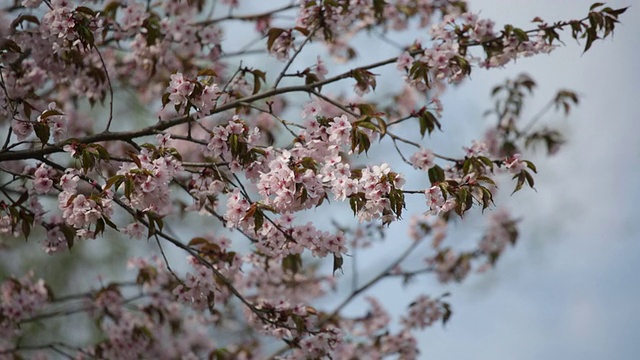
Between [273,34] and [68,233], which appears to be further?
[273,34]

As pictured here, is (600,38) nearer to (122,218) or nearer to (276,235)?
(276,235)

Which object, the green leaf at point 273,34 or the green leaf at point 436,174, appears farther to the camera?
the green leaf at point 273,34

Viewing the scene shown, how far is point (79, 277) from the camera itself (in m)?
8.88

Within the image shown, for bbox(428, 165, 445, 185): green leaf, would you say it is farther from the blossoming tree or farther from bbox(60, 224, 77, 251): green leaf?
bbox(60, 224, 77, 251): green leaf

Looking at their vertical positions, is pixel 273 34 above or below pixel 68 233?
above

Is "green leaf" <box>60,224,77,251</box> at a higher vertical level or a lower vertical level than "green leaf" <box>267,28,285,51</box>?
lower

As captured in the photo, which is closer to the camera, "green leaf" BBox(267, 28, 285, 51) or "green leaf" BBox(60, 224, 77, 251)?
"green leaf" BBox(60, 224, 77, 251)

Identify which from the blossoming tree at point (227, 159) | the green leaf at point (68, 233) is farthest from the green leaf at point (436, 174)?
the green leaf at point (68, 233)

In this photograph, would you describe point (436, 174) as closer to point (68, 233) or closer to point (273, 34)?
point (273, 34)

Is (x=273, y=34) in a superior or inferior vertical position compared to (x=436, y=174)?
superior

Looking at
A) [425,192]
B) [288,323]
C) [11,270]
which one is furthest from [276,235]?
[11,270]

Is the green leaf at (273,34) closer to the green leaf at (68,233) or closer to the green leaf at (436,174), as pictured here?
the green leaf at (436,174)

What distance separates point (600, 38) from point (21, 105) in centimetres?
259

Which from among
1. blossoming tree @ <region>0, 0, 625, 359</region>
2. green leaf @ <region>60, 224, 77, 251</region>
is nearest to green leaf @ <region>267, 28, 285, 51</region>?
blossoming tree @ <region>0, 0, 625, 359</region>
